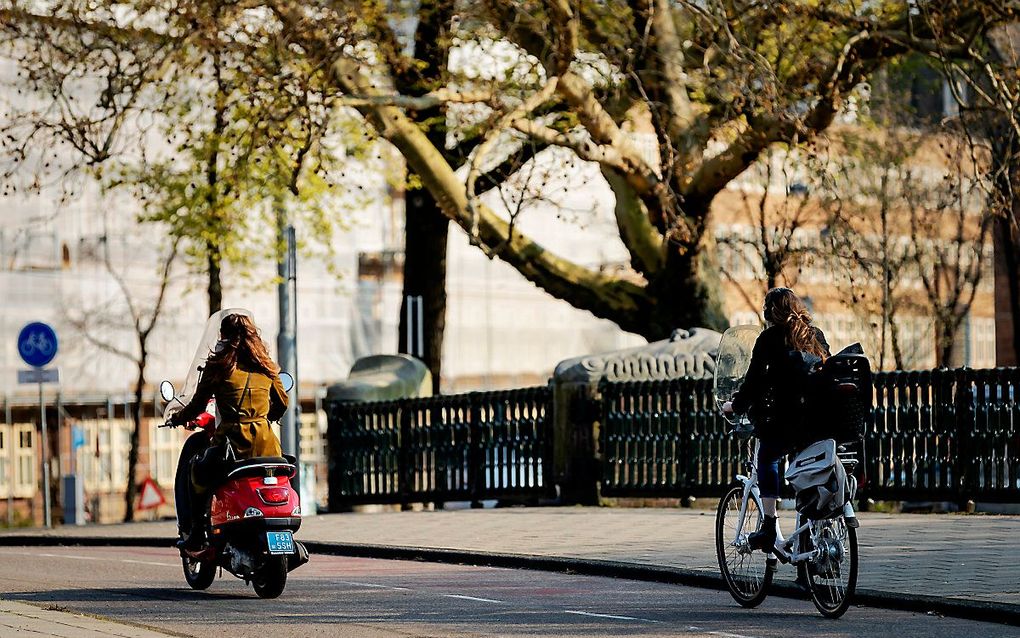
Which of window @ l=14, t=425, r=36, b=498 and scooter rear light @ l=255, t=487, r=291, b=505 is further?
window @ l=14, t=425, r=36, b=498

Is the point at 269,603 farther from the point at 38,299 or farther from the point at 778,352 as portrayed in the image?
the point at 38,299

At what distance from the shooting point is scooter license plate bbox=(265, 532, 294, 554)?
37.3ft

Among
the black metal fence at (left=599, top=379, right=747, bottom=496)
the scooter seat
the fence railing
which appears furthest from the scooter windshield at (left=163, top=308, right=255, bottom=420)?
the black metal fence at (left=599, top=379, right=747, bottom=496)

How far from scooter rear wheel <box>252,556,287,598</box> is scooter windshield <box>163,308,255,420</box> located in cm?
125

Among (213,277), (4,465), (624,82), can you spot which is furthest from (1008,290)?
(624,82)

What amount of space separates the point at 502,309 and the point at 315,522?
43547mm

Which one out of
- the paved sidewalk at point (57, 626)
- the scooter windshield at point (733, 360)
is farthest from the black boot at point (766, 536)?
the paved sidewalk at point (57, 626)

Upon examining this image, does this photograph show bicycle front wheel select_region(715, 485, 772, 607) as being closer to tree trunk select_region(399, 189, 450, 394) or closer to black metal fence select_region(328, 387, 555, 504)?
black metal fence select_region(328, 387, 555, 504)

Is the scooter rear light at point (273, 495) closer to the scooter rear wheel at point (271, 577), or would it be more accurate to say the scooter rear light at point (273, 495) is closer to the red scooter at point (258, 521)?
the red scooter at point (258, 521)

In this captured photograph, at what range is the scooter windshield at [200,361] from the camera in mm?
12195

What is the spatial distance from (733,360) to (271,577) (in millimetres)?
3061

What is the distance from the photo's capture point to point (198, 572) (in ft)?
40.4

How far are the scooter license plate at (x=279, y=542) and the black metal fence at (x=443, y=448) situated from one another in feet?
30.9

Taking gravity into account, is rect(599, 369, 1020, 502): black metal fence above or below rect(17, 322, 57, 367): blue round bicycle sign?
below
